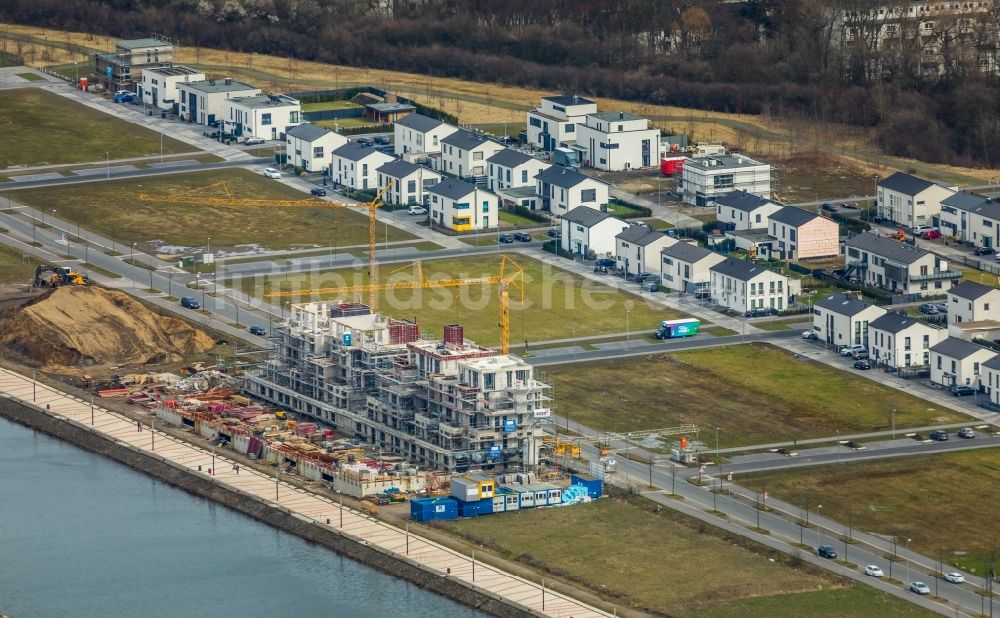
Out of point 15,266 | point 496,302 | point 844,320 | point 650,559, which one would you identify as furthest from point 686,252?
point 650,559

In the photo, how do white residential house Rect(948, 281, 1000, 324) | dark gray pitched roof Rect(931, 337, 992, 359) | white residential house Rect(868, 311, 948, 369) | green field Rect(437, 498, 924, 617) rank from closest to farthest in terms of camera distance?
green field Rect(437, 498, 924, 617) < dark gray pitched roof Rect(931, 337, 992, 359) < white residential house Rect(868, 311, 948, 369) < white residential house Rect(948, 281, 1000, 324)

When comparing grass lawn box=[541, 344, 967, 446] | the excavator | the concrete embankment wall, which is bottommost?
the concrete embankment wall

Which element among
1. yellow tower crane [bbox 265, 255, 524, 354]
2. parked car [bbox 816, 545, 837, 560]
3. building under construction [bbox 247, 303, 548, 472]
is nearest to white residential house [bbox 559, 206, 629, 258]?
yellow tower crane [bbox 265, 255, 524, 354]

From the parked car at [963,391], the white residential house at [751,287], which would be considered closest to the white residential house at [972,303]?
the white residential house at [751,287]

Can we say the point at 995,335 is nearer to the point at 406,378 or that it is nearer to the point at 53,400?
the point at 406,378

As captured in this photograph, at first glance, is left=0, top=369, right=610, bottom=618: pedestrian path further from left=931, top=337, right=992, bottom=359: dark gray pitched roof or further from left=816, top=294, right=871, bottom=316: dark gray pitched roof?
left=816, top=294, right=871, bottom=316: dark gray pitched roof

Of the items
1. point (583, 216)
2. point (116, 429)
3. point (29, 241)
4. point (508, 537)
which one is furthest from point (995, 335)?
point (29, 241)
